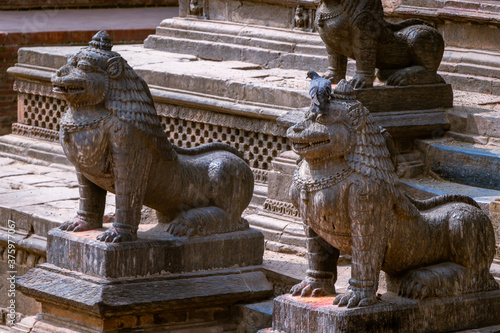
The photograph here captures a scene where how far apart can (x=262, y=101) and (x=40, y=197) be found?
1819mm

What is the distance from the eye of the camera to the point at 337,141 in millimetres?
5078

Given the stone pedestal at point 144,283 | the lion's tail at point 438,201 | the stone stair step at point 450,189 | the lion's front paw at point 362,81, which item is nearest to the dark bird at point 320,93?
the lion's tail at point 438,201

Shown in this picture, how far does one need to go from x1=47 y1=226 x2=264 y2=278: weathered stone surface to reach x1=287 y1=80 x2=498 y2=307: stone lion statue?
1016 millimetres

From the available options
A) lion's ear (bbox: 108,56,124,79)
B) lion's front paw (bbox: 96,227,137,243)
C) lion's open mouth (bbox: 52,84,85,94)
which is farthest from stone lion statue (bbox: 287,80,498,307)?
→ lion's open mouth (bbox: 52,84,85,94)

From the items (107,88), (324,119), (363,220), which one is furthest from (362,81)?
(363,220)

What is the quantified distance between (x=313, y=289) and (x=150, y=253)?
112 centimetres

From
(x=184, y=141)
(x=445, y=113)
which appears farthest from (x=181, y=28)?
(x=445, y=113)

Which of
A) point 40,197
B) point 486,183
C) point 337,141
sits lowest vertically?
point 40,197

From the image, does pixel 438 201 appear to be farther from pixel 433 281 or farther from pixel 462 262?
pixel 433 281

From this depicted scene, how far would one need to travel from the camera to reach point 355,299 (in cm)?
507

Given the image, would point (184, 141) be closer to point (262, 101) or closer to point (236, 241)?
point (262, 101)

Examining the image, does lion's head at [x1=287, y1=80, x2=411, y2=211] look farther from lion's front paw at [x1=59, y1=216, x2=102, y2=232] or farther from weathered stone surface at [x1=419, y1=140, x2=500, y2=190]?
weathered stone surface at [x1=419, y1=140, x2=500, y2=190]

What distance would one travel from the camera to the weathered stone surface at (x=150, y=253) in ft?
19.5

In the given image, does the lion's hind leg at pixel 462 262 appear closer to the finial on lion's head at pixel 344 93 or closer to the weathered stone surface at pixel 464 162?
the finial on lion's head at pixel 344 93
